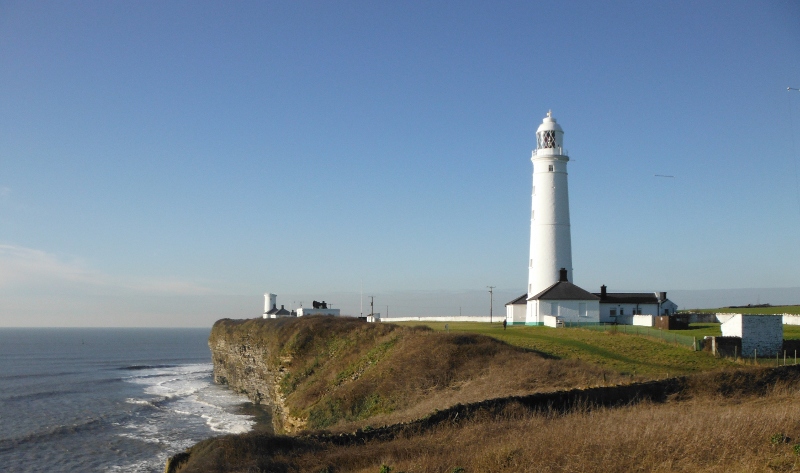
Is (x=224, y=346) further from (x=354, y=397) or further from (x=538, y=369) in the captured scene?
(x=538, y=369)

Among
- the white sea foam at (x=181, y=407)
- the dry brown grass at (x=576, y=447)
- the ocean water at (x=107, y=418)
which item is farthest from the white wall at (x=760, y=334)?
the ocean water at (x=107, y=418)

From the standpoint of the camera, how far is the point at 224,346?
7162cm

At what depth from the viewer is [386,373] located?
30656 mm

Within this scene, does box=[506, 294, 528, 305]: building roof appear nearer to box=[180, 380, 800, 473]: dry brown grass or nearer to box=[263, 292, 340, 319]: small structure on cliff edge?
box=[263, 292, 340, 319]: small structure on cliff edge

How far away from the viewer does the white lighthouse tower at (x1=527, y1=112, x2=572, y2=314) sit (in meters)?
51.3

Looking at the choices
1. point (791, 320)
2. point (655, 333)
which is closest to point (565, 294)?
point (655, 333)

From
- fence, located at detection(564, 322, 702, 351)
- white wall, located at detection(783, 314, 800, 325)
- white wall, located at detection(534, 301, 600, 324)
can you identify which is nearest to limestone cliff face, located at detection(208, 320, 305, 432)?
white wall, located at detection(534, 301, 600, 324)

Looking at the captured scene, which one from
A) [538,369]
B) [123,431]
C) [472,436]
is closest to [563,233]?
[538,369]

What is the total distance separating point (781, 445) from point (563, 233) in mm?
40116

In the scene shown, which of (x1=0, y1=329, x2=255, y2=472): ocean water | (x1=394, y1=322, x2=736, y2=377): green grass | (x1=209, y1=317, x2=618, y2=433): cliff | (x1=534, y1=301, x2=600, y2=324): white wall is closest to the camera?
(x1=209, y1=317, x2=618, y2=433): cliff

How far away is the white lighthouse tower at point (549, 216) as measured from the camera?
168 feet

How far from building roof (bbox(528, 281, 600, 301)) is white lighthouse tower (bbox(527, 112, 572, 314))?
1.63m

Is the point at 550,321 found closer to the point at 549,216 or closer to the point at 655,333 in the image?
the point at 549,216

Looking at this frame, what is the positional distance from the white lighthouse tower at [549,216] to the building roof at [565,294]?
5.34 ft
